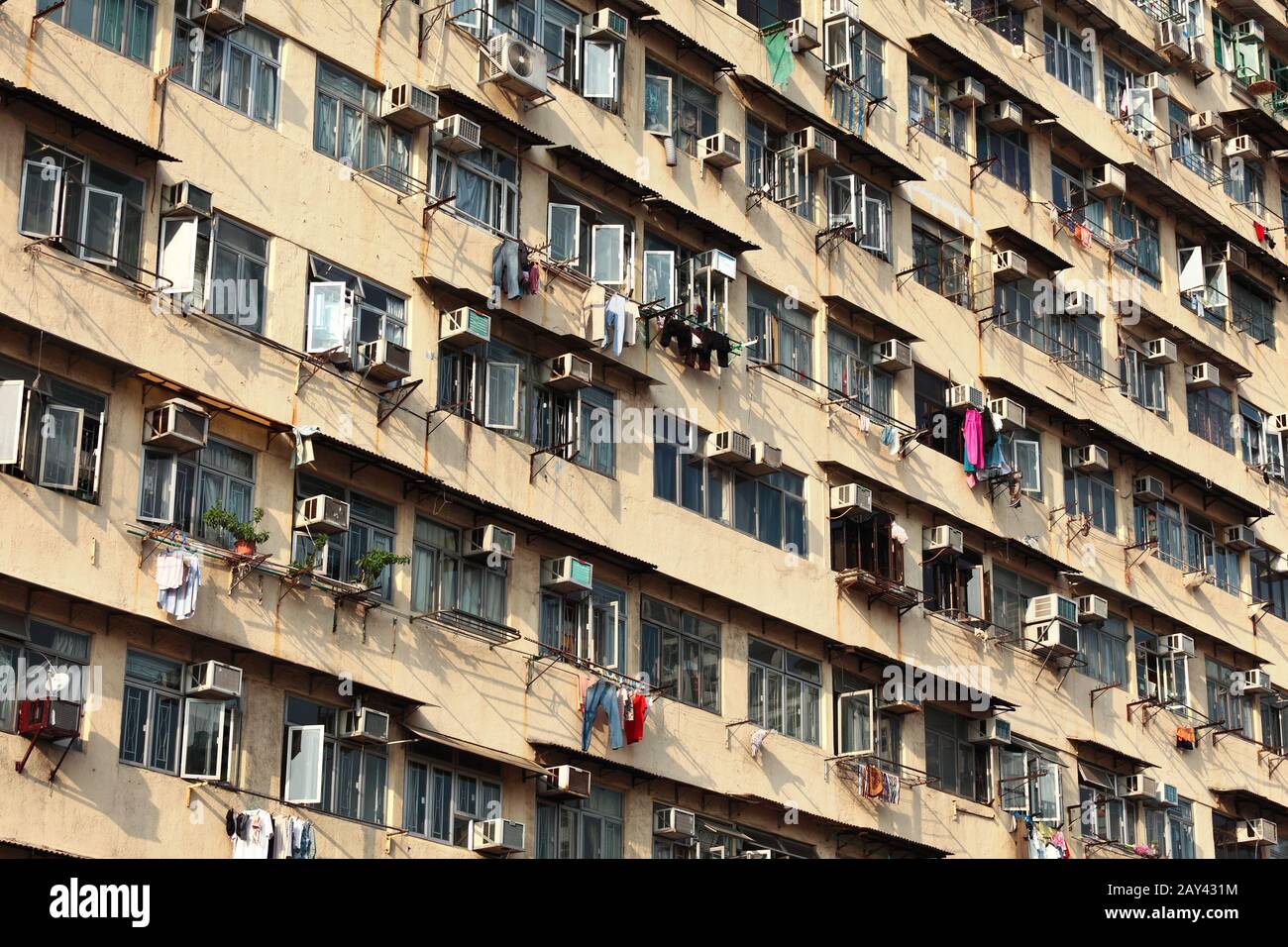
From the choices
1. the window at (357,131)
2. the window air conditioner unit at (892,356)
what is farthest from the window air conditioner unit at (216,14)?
the window air conditioner unit at (892,356)

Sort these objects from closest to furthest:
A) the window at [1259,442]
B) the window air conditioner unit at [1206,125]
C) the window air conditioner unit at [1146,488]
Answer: the window air conditioner unit at [1146,488] < the window at [1259,442] < the window air conditioner unit at [1206,125]

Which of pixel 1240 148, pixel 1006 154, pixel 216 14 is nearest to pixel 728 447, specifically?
pixel 216 14

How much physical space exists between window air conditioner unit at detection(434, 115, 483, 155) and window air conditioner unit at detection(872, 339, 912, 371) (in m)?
5.72

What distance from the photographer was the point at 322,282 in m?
18.9

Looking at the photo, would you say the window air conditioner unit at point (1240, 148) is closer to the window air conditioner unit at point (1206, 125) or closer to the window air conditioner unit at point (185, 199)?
the window air conditioner unit at point (1206, 125)

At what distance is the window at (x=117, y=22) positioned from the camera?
1788 cm

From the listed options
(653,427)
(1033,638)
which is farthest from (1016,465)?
(653,427)

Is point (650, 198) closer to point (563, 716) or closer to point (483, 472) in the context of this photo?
point (483, 472)

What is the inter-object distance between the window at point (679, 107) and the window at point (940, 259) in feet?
10.8

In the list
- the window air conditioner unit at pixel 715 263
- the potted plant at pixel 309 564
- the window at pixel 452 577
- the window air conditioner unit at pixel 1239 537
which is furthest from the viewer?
the window air conditioner unit at pixel 1239 537

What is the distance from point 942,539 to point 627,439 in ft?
14.2

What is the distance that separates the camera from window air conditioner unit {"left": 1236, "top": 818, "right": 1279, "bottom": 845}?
27219mm

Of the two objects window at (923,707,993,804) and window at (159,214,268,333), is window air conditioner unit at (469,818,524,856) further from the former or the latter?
window at (923,707,993,804)
